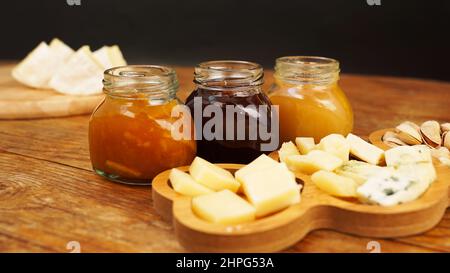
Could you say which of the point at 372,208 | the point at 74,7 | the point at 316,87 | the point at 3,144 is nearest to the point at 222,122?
the point at 316,87

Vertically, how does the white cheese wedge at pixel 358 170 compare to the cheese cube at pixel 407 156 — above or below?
below

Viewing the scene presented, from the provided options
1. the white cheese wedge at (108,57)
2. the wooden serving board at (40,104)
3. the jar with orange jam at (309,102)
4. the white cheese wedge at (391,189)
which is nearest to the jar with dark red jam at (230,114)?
the jar with orange jam at (309,102)

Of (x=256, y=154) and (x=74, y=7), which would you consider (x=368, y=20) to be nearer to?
(x=74, y=7)

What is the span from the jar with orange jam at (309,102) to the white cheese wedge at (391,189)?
1.25ft

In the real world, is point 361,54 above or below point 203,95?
below

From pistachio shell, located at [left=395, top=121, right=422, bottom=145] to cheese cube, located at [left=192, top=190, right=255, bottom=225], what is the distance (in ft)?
2.30

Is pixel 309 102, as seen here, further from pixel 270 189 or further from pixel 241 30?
pixel 241 30

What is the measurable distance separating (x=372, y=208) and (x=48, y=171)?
2.86 feet

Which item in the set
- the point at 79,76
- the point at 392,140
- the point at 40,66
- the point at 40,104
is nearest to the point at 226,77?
the point at 392,140

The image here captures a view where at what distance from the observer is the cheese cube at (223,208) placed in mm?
1205

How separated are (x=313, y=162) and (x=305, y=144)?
0.14 m

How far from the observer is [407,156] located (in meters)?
1.46

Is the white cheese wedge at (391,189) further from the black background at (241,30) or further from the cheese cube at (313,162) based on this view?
the black background at (241,30)

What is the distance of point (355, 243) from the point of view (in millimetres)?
1264
